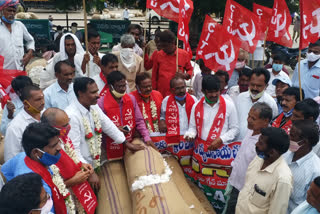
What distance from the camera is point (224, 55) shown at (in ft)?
17.4

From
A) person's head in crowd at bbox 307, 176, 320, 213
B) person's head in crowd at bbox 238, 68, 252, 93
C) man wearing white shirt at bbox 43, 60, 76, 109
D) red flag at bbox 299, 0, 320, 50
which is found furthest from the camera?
person's head in crowd at bbox 238, 68, 252, 93

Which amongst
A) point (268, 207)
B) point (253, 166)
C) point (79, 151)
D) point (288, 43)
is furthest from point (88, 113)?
point (288, 43)

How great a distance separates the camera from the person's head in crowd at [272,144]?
279cm

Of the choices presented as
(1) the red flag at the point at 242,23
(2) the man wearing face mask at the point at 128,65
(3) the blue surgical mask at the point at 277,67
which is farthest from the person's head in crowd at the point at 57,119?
(3) the blue surgical mask at the point at 277,67

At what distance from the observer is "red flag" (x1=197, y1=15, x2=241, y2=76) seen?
5.29 metres

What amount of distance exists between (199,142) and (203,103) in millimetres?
532

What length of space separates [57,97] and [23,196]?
7.80 ft

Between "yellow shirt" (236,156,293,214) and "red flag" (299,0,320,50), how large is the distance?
2563 mm

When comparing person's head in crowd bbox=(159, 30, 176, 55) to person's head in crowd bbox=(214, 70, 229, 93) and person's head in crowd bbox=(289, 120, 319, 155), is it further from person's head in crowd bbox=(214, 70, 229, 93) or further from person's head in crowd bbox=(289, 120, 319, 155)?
person's head in crowd bbox=(289, 120, 319, 155)

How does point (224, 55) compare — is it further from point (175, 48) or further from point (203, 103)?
point (203, 103)

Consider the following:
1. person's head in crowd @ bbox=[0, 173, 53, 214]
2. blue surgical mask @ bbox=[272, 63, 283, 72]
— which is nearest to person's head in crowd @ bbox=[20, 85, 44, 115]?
person's head in crowd @ bbox=[0, 173, 53, 214]

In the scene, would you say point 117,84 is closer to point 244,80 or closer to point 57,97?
point 57,97

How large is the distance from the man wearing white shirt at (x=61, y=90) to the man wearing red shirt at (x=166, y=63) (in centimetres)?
184

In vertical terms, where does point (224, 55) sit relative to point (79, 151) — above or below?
above
